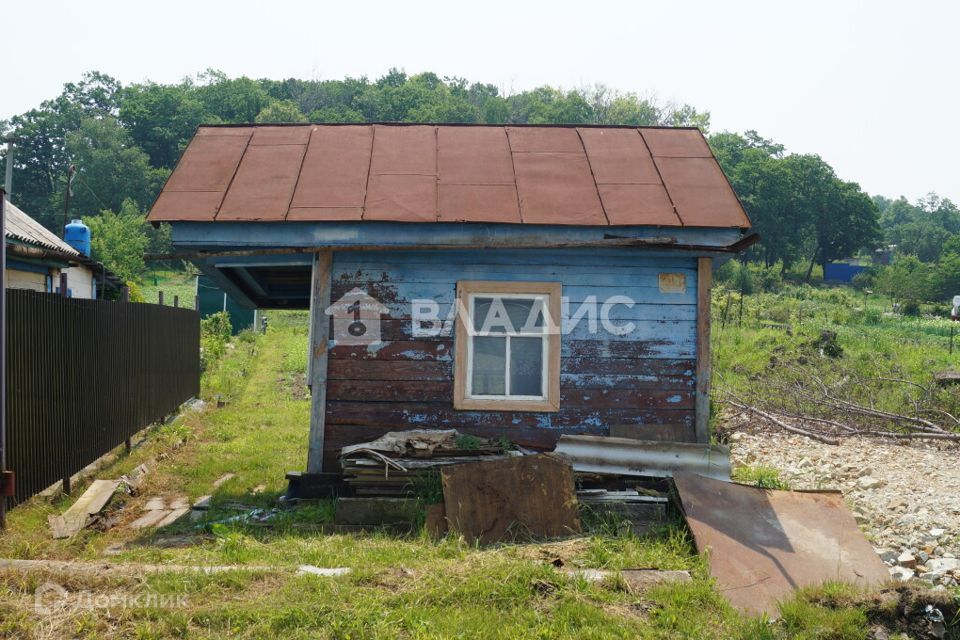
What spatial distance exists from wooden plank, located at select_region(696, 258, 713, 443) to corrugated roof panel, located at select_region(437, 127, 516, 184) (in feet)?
7.16

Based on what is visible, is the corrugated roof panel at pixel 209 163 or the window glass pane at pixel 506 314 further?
the corrugated roof panel at pixel 209 163

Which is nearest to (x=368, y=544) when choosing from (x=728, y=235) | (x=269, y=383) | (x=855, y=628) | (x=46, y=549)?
(x=46, y=549)

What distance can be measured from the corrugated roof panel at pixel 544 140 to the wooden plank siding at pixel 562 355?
1609 millimetres

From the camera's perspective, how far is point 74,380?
24.8ft

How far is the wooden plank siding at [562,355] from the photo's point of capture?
7.02 metres

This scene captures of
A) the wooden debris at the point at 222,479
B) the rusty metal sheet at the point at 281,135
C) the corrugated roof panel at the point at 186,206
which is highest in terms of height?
the rusty metal sheet at the point at 281,135

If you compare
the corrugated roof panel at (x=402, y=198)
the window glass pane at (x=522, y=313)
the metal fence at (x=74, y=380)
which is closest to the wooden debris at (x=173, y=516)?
the metal fence at (x=74, y=380)

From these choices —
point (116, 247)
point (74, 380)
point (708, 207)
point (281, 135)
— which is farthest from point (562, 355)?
point (116, 247)

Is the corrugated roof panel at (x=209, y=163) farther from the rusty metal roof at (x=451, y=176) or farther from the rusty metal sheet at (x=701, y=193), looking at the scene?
the rusty metal sheet at (x=701, y=193)

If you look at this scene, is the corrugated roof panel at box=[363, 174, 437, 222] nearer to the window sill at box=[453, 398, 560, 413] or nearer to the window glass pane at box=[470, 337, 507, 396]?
the window glass pane at box=[470, 337, 507, 396]

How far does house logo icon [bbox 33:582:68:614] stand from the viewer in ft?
13.5

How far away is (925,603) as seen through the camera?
4.08 m

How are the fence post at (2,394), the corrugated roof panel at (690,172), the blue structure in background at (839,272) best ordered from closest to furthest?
1. the fence post at (2,394)
2. the corrugated roof panel at (690,172)
3. the blue structure in background at (839,272)

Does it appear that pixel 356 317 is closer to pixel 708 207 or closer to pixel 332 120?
pixel 708 207
